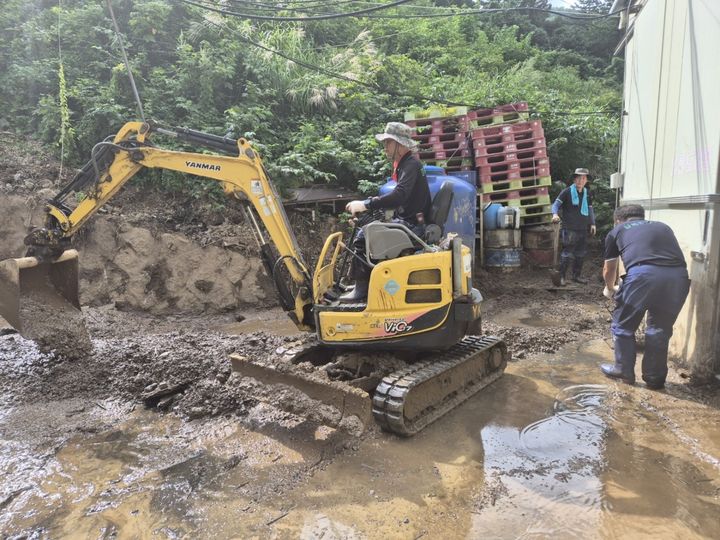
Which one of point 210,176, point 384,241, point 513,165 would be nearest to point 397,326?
point 384,241

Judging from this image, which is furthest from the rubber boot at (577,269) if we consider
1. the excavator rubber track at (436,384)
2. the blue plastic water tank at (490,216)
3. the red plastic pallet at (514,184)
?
the excavator rubber track at (436,384)

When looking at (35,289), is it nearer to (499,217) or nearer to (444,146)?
(499,217)

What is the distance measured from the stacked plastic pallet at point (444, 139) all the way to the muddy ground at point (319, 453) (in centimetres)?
433

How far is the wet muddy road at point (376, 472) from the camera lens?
2557mm

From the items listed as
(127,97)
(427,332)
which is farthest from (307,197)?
(427,332)

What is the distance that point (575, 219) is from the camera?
825 centimetres

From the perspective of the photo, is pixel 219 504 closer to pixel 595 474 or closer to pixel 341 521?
pixel 341 521

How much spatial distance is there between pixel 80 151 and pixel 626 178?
28.0ft

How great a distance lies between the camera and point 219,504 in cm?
275

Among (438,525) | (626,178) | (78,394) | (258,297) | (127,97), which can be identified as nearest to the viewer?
(438,525)

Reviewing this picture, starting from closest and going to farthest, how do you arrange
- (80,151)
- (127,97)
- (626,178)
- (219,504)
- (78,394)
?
1. (219,504)
2. (78,394)
3. (626,178)
4. (80,151)
5. (127,97)

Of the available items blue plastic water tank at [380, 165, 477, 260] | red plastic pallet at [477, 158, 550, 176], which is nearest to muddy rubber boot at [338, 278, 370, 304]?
blue plastic water tank at [380, 165, 477, 260]

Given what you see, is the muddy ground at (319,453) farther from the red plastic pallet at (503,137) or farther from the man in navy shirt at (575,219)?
the red plastic pallet at (503,137)

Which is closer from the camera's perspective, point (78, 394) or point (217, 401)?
point (217, 401)
